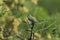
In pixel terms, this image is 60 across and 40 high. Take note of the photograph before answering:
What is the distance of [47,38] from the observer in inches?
149

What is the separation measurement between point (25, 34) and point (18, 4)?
3.28 ft

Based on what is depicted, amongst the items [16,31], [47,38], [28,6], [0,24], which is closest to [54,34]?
[47,38]

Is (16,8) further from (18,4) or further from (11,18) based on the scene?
(11,18)

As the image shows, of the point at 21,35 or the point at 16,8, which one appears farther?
the point at 16,8

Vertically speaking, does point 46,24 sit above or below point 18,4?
Result: below

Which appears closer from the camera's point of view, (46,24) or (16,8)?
(46,24)

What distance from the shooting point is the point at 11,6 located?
167 inches

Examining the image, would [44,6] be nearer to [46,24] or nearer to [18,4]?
[18,4]

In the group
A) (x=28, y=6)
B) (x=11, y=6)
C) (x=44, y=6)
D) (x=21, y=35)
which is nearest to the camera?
(x=21, y=35)

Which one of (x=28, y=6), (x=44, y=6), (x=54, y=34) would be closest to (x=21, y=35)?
(x=54, y=34)

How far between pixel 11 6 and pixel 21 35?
94 cm

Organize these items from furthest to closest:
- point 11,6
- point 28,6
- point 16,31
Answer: point 28,6
point 11,6
point 16,31

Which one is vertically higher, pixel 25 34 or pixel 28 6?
pixel 28 6

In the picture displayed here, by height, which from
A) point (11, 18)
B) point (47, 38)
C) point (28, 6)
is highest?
point (28, 6)
